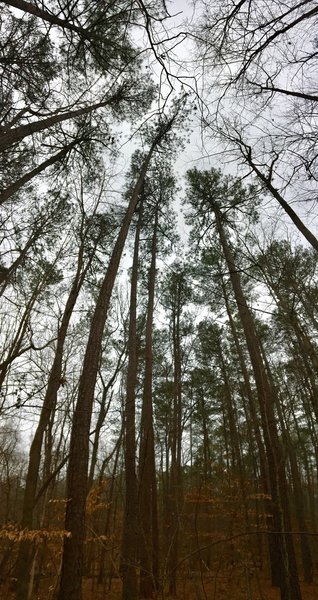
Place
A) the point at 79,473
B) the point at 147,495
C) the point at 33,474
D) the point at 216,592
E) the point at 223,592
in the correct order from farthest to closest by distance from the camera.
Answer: the point at 223,592
the point at 216,592
the point at 147,495
the point at 33,474
the point at 79,473

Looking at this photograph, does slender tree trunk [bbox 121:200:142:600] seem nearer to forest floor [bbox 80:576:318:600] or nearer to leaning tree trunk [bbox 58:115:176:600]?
leaning tree trunk [bbox 58:115:176:600]

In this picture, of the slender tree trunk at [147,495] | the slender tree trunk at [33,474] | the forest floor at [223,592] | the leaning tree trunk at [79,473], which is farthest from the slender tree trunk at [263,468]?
the leaning tree trunk at [79,473]

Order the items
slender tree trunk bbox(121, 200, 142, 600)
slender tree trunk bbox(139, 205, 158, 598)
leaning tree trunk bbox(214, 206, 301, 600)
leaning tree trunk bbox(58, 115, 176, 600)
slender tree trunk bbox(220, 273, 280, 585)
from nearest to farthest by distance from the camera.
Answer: leaning tree trunk bbox(58, 115, 176, 600)
leaning tree trunk bbox(214, 206, 301, 600)
slender tree trunk bbox(121, 200, 142, 600)
slender tree trunk bbox(139, 205, 158, 598)
slender tree trunk bbox(220, 273, 280, 585)

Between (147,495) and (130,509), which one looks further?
(147,495)

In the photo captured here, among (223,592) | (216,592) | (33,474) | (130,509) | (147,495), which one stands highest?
(33,474)

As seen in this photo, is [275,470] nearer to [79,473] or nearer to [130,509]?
[130,509]

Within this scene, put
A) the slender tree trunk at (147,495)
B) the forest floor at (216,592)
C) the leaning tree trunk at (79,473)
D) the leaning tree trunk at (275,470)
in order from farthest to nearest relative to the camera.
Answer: the forest floor at (216,592) < the slender tree trunk at (147,495) < the leaning tree trunk at (275,470) < the leaning tree trunk at (79,473)

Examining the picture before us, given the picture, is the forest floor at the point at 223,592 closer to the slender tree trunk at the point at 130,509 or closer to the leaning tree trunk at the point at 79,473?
the slender tree trunk at the point at 130,509

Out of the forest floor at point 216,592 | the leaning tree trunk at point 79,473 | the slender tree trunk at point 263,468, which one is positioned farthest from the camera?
the forest floor at point 216,592

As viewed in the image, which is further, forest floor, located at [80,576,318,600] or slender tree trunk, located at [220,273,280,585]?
forest floor, located at [80,576,318,600]

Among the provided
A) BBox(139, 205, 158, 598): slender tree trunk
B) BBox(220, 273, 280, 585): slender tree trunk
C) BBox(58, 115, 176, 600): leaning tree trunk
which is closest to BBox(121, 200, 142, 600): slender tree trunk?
BBox(139, 205, 158, 598): slender tree trunk

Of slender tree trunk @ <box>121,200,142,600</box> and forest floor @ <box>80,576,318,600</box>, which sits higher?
slender tree trunk @ <box>121,200,142,600</box>

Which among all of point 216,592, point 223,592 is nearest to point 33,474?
point 216,592

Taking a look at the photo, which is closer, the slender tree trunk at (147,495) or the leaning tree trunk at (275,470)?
the leaning tree trunk at (275,470)
